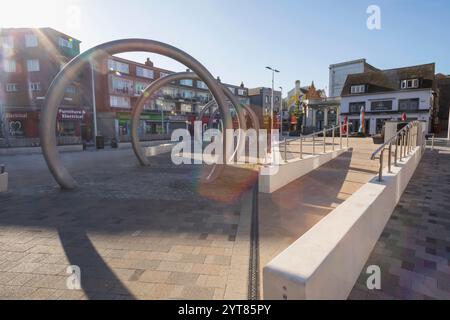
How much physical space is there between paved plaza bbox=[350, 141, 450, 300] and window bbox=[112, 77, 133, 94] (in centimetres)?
3851

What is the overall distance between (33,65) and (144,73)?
1530 cm

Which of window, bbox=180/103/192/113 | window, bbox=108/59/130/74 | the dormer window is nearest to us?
the dormer window

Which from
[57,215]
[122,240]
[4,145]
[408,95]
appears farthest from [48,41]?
[408,95]

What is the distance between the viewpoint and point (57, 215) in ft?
16.8

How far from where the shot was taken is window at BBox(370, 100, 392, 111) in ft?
121

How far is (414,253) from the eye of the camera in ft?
11.3

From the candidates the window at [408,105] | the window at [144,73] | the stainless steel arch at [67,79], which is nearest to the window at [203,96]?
the window at [144,73]

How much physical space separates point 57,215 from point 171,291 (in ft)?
12.2

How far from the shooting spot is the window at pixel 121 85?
36.6 m

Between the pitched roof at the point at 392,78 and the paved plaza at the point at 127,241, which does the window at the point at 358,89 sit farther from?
the paved plaza at the point at 127,241

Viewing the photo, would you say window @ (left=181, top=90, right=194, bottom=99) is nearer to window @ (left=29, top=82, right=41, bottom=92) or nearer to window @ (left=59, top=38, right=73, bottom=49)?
window @ (left=59, top=38, right=73, bottom=49)

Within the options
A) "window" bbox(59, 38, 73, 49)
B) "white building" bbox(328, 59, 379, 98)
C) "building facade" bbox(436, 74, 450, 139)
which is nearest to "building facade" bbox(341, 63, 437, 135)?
"building facade" bbox(436, 74, 450, 139)

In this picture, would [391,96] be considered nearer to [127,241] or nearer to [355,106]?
[355,106]
